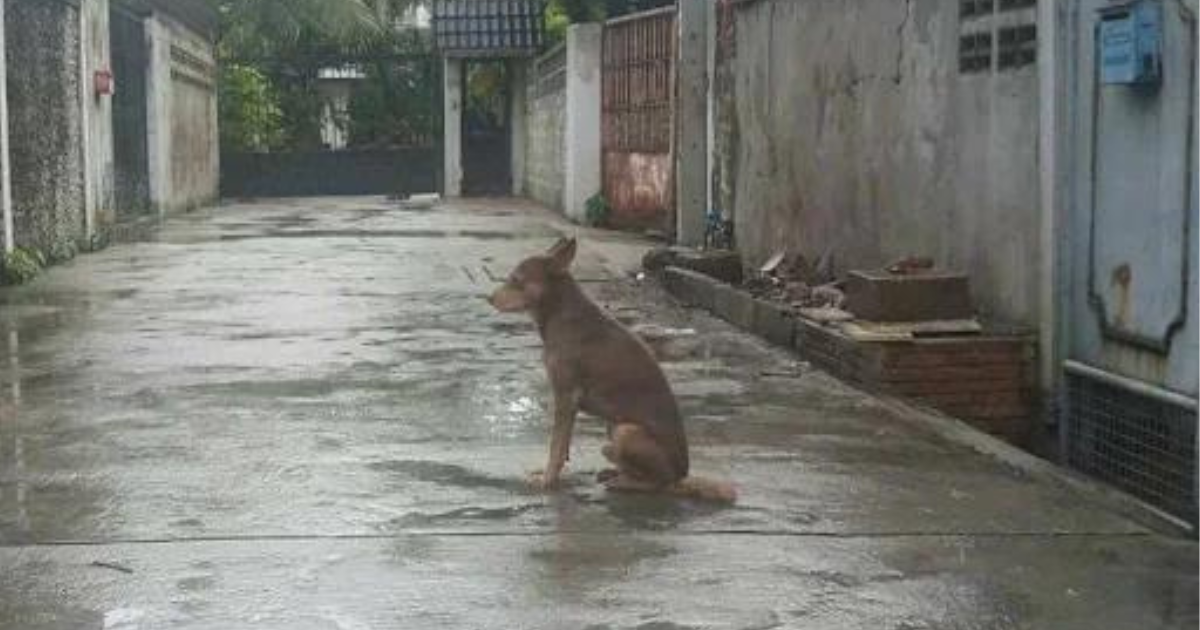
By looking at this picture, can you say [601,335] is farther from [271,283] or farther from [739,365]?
[271,283]

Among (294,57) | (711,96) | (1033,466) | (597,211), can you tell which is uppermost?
(294,57)

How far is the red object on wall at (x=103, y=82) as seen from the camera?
65.8 feet

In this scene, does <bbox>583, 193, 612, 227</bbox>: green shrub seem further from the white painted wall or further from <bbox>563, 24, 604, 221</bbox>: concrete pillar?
the white painted wall

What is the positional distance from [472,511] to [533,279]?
2.89 ft

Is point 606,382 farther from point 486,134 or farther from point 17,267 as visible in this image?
point 486,134

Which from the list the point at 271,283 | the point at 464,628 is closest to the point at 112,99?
the point at 271,283

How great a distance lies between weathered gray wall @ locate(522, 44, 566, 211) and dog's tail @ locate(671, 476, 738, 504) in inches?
809

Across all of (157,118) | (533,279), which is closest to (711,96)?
(533,279)

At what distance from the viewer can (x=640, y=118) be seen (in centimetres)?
2161

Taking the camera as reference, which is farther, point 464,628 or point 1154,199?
point 1154,199

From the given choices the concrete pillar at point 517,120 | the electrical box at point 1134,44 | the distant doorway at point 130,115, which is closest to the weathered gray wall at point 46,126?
the distant doorway at point 130,115

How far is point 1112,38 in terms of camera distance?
707cm

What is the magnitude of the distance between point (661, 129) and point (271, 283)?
6.93 metres

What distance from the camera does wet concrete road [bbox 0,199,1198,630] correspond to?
474 cm
